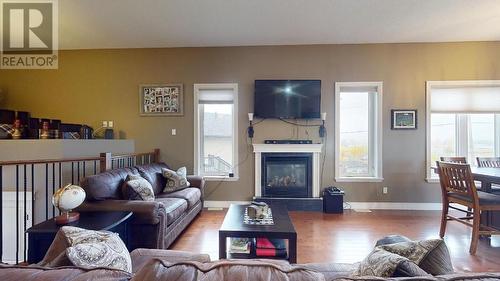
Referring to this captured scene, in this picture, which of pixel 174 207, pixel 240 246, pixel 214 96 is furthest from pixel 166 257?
pixel 214 96

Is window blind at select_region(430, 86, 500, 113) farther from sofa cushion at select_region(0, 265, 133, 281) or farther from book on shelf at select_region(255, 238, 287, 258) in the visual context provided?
sofa cushion at select_region(0, 265, 133, 281)

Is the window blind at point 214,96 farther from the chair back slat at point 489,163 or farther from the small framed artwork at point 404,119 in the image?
the chair back slat at point 489,163

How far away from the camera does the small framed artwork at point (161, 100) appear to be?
483 cm

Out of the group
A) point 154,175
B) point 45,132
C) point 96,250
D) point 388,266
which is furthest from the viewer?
point 45,132

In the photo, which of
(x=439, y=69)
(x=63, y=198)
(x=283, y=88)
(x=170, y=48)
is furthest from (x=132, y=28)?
(x=439, y=69)

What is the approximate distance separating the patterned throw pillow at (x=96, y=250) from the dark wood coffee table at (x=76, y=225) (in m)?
0.98

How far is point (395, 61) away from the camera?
4641mm

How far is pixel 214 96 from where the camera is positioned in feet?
16.0

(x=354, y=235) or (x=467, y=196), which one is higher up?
(x=467, y=196)

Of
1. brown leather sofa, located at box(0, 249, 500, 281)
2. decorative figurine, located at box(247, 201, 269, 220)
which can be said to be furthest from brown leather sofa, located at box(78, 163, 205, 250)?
brown leather sofa, located at box(0, 249, 500, 281)

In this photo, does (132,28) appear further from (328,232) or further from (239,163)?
(328,232)

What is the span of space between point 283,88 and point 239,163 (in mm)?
1547

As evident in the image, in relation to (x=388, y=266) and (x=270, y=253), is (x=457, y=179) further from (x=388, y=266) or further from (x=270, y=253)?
(x=388, y=266)

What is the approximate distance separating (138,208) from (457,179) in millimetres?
3455
